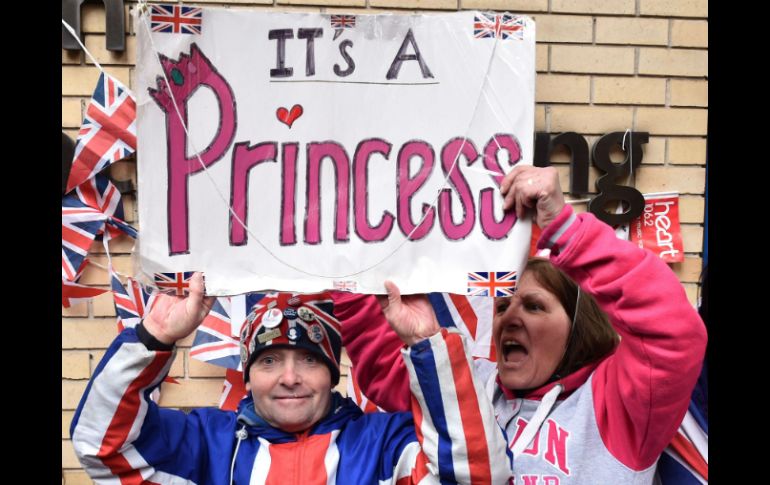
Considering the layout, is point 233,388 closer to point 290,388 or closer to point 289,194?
point 290,388

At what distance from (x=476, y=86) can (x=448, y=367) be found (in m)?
0.76

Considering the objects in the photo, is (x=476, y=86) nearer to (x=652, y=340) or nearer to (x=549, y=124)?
(x=652, y=340)

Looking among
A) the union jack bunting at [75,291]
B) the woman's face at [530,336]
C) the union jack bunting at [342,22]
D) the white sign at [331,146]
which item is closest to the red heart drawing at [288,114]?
the white sign at [331,146]

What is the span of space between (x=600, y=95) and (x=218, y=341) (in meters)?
1.92

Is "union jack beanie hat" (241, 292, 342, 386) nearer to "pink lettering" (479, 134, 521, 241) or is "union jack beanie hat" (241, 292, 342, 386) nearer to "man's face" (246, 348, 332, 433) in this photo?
"man's face" (246, 348, 332, 433)

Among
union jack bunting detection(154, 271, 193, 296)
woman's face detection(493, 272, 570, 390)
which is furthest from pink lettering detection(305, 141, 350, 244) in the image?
woman's face detection(493, 272, 570, 390)

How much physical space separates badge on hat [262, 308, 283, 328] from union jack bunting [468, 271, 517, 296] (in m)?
Answer: 0.56

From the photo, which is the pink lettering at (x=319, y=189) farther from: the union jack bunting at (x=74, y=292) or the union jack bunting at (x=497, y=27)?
the union jack bunting at (x=74, y=292)

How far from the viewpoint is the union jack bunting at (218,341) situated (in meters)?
2.83

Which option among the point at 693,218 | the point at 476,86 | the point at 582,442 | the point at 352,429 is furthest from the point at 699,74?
the point at 352,429

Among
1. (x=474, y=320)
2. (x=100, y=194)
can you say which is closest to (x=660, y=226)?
(x=474, y=320)

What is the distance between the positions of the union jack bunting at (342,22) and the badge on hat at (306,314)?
2.66 feet

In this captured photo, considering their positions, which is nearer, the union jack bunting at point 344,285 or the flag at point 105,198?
the union jack bunting at point 344,285

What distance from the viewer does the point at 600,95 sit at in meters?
2.92
